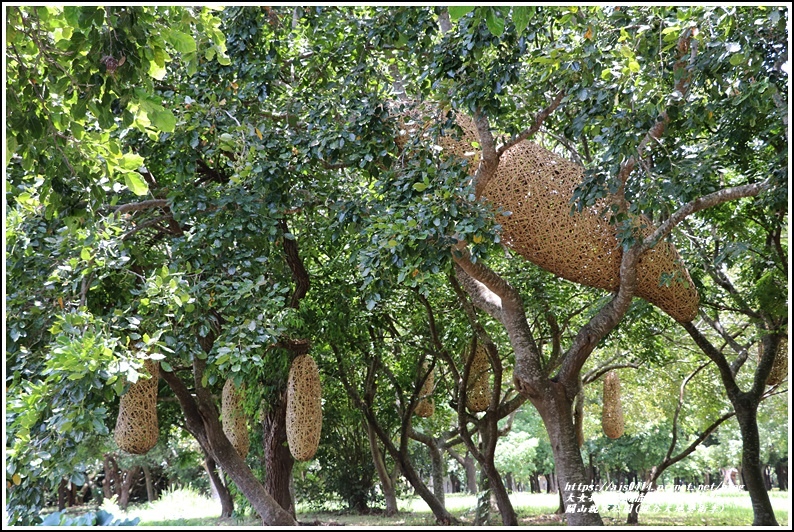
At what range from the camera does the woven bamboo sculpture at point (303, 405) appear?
6855 millimetres

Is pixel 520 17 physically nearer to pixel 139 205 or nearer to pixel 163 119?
pixel 163 119

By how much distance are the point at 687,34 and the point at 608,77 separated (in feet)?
1.65

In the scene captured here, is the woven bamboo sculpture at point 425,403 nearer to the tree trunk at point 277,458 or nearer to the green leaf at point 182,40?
the tree trunk at point 277,458

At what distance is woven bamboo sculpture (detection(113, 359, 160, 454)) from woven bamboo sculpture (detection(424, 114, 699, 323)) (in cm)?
320

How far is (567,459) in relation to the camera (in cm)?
589

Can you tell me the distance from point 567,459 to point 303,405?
2489 millimetres

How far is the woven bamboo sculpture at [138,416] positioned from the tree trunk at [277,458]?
2.08 metres

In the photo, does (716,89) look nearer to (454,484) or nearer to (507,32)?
(507,32)

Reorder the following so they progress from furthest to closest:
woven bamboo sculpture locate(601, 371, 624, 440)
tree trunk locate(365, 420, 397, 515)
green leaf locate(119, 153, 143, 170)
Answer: tree trunk locate(365, 420, 397, 515) < woven bamboo sculpture locate(601, 371, 624, 440) < green leaf locate(119, 153, 143, 170)

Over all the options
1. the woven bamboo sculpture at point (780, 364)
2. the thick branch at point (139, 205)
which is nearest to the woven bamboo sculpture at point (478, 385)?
the woven bamboo sculpture at point (780, 364)

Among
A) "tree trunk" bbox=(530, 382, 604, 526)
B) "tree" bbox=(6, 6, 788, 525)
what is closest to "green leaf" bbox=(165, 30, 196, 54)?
"tree" bbox=(6, 6, 788, 525)

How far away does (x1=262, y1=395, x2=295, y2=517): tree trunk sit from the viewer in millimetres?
8336

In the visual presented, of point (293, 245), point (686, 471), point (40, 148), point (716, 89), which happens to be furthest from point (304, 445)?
point (686, 471)

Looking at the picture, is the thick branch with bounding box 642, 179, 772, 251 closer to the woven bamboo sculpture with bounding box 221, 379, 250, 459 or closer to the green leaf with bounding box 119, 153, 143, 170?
the green leaf with bounding box 119, 153, 143, 170
